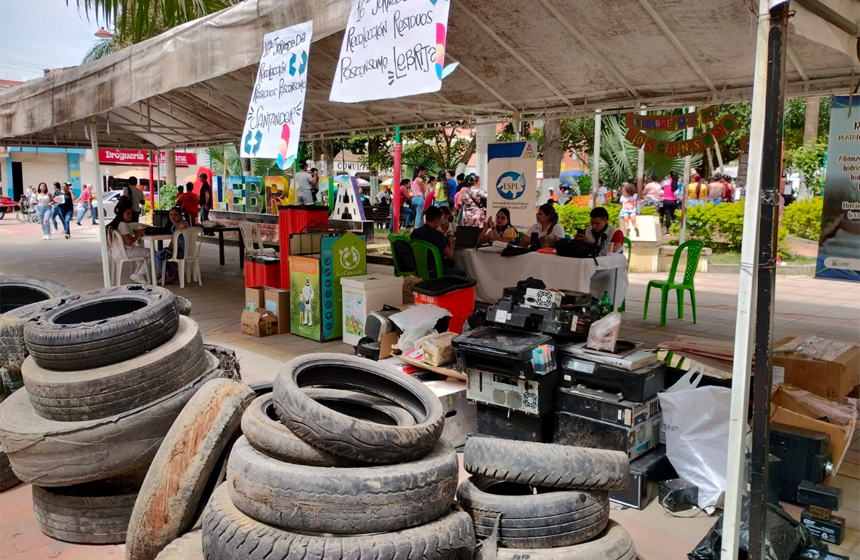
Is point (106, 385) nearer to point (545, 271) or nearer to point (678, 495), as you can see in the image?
point (678, 495)

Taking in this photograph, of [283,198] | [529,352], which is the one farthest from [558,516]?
[283,198]

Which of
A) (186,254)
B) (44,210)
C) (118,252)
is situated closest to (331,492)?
(118,252)

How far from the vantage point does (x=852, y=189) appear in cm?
480

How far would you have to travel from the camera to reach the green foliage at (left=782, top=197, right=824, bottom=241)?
14125mm

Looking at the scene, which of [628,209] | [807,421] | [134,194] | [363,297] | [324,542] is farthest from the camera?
[628,209]

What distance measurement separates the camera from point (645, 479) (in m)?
3.60

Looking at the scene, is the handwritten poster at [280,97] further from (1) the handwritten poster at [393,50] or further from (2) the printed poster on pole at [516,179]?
(2) the printed poster on pole at [516,179]

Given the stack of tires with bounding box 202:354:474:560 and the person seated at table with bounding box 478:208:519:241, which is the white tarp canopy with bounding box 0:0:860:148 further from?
the stack of tires with bounding box 202:354:474:560

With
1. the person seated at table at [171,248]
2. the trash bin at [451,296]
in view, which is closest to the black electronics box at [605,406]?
the trash bin at [451,296]

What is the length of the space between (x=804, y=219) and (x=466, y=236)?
9893 millimetres

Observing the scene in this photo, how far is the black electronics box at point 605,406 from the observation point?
367cm

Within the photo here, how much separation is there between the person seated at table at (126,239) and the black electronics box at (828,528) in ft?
30.9

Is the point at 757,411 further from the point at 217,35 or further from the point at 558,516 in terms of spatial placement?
the point at 217,35

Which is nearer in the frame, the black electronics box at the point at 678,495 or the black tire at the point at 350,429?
the black tire at the point at 350,429
